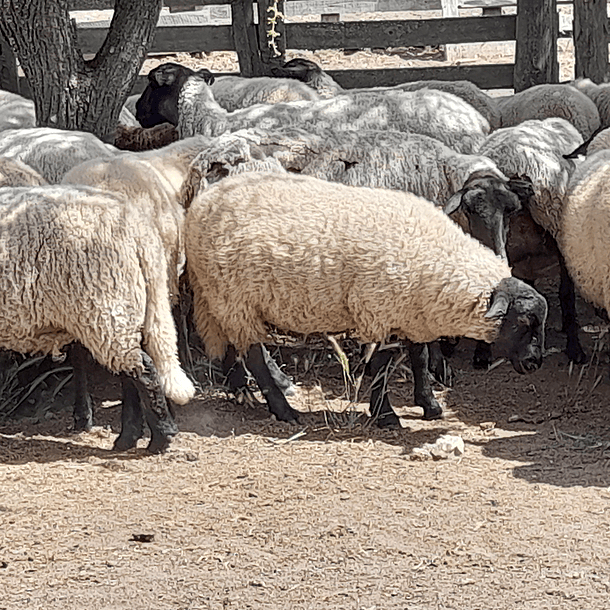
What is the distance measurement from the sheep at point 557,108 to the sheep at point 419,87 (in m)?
0.15

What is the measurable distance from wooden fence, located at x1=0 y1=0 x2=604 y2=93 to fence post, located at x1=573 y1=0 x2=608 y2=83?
13.1 inches

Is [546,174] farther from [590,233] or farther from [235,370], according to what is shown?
[235,370]

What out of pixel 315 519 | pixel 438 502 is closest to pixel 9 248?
pixel 315 519

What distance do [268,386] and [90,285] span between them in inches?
53.4

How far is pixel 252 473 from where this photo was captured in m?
5.27

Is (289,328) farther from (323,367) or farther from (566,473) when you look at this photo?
(566,473)

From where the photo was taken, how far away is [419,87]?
9516 mm

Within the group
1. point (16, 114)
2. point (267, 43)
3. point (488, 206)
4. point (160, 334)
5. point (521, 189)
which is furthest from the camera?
point (267, 43)

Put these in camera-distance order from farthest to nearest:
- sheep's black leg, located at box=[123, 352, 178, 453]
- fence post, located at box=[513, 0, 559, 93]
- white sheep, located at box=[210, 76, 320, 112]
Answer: fence post, located at box=[513, 0, 559, 93] < white sheep, located at box=[210, 76, 320, 112] < sheep's black leg, located at box=[123, 352, 178, 453]

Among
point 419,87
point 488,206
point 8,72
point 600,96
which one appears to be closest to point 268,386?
point 488,206

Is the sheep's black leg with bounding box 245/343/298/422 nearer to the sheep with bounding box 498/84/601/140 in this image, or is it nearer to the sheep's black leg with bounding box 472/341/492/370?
the sheep's black leg with bounding box 472/341/492/370

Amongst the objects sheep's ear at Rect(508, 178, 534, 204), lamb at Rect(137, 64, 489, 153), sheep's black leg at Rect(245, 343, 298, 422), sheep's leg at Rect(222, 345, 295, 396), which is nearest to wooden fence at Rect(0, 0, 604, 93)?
lamb at Rect(137, 64, 489, 153)

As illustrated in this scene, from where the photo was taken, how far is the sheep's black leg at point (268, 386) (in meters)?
6.18

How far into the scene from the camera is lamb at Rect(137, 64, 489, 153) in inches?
316
